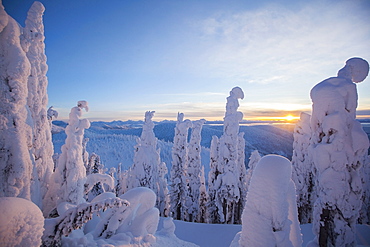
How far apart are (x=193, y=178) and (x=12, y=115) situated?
18248mm

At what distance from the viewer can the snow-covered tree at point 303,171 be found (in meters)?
14.0

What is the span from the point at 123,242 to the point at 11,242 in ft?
10.8

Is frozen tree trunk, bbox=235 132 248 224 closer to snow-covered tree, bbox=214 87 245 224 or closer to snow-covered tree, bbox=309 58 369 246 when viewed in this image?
snow-covered tree, bbox=214 87 245 224

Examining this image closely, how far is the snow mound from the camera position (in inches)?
99.1

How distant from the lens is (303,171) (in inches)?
566

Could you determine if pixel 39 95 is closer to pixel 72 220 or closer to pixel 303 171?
pixel 72 220

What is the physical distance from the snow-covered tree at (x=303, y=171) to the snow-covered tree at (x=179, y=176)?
1026cm

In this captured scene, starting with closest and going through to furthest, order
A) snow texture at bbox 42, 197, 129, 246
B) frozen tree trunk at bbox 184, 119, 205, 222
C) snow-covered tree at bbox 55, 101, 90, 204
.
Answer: snow texture at bbox 42, 197, 129, 246, snow-covered tree at bbox 55, 101, 90, 204, frozen tree trunk at bbox 184, 119, 205, 222

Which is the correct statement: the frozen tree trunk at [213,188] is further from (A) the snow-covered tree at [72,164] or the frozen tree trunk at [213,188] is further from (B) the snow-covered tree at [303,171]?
(A) the snow-covered tree at [72,164]

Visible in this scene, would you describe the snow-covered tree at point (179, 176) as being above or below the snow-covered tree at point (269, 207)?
below

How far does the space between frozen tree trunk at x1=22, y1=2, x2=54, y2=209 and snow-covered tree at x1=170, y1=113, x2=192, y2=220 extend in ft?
44.0

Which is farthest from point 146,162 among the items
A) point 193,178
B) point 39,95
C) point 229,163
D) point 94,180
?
point 39,95

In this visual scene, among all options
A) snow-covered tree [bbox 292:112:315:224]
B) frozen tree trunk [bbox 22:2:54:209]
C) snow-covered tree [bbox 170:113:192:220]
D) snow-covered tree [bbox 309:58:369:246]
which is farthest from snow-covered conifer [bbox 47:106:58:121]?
snow-covered tree [bbox 292:112:315:224]

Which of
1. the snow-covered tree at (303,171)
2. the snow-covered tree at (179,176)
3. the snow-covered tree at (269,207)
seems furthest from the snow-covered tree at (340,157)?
the snow-covered tree at (179,176)
